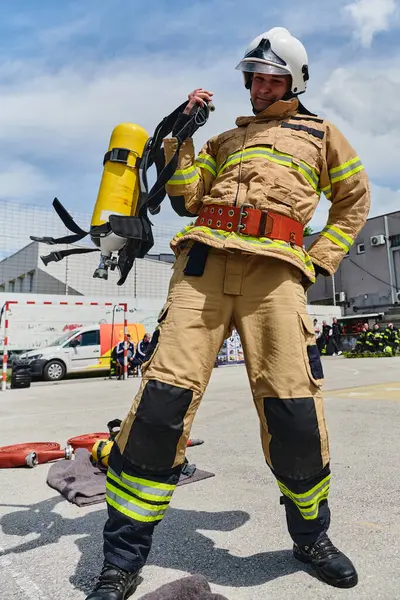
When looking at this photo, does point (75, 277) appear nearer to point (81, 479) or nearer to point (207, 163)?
point (81, 479)

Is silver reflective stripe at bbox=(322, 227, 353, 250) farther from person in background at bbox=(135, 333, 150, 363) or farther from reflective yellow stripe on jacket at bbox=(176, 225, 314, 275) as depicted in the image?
person in background at bbox=(135, 333, 150, 363)

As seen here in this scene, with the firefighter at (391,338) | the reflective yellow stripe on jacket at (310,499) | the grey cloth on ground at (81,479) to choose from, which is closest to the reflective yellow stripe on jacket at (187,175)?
the reflective yellow stripe on jacket at (310,499)

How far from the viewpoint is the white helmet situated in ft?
7.45

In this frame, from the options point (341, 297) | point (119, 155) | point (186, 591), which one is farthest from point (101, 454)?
point (341, 297)

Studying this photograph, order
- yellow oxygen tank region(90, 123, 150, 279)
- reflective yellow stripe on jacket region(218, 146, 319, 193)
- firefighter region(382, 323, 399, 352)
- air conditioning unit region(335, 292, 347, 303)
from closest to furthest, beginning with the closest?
1. reflective yellow stripe on jacket region(218, 146, 319, 193)
2. yellow oxygen tank region(90, 123, 150, 279)
3. firefighter region(382, 323, 399, 352)
4. air conditioning unit region(335, 292, 347, 303)

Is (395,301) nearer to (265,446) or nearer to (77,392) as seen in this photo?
(77,392)

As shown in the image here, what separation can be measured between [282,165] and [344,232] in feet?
1.50

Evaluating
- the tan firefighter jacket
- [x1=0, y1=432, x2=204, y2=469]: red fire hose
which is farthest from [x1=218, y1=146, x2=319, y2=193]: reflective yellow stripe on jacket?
[x1=0, y1=432, x2=204, y2=469]: red fire hose

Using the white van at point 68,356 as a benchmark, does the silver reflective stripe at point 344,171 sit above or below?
above

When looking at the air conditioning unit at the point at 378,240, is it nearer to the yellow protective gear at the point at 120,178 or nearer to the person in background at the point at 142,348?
the person in background at the point at 142,348

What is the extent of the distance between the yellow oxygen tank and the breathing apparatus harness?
1cm

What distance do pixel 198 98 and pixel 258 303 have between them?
1.05 metres

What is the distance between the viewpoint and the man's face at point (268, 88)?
2.35m

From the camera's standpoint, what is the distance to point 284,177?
84.7 inches
